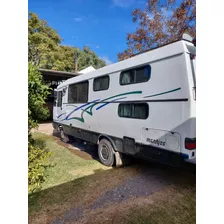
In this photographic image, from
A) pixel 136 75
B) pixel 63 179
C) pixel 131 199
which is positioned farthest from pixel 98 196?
pixel 136 75

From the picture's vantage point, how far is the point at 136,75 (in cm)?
363

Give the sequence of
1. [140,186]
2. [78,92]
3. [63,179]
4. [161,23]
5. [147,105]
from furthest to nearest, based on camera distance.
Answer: [161,23] → [78,92] → [63,179] → [140,186] → [147,105]

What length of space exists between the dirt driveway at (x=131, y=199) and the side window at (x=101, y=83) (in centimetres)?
219

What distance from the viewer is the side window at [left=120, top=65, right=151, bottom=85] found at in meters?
3.41

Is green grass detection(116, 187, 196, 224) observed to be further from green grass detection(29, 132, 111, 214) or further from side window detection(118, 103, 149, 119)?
side window detection(118, 103, 149, 119)

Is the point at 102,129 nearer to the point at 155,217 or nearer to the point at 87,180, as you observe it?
the point at 87,180

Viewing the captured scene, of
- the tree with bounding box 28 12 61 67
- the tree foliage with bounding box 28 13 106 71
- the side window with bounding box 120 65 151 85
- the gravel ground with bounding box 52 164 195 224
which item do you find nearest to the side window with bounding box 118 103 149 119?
the side window with bounding box 120 65 151 85

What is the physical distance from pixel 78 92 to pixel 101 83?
55.7 inches

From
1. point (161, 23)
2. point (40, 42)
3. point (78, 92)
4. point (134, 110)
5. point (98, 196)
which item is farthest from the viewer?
point (40, 42)

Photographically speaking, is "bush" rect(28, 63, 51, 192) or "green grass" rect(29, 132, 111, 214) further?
"green grass" rect(29, 132, 111, 214)

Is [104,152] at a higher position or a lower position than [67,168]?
higher

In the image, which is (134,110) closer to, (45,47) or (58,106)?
(58,106)
